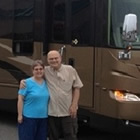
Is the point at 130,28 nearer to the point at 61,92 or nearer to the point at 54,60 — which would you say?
the point at 54,60

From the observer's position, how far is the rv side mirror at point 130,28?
19.3 feet

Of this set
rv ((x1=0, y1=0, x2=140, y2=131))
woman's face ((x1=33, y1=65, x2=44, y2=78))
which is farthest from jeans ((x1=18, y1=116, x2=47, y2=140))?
rv ((x1=0, y1=0, x2=140, y2=131))

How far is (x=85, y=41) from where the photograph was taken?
6582mm

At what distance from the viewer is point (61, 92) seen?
5172mm

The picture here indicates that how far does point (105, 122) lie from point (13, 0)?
9.18ft

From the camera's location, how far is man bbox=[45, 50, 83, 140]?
5176 mm

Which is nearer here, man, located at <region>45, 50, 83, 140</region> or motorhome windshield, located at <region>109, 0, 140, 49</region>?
man, located at <region>45, 50, 83, 140</region>

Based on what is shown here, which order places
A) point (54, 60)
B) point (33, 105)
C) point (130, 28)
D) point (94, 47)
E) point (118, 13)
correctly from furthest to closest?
point (94, 47) → point (118, 13) → point (130, 28) → point (54, 60) → point (33, 105)

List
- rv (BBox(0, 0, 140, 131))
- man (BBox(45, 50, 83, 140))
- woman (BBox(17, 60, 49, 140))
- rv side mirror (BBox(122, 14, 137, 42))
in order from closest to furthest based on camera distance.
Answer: woman (BBox(17, 60, 49, 140)) → man (BBox(45, 50, 83, 140)) → rv side mirror (BBox(122, 14, 137, 42)) → rv (BBox(0, 0, 140, 131))

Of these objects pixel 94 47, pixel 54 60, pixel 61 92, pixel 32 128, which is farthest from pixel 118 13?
pixel 32 128

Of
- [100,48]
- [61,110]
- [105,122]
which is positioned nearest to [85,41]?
[100,48]

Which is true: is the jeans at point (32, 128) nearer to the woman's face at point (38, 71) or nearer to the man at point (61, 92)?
the man at point (61, 92)

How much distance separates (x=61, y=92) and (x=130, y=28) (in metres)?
1.42

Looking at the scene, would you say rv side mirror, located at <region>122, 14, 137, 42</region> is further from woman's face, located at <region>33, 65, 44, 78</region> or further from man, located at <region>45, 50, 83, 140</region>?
woman's face, located at <region>33, 65, 44, 78</region>
